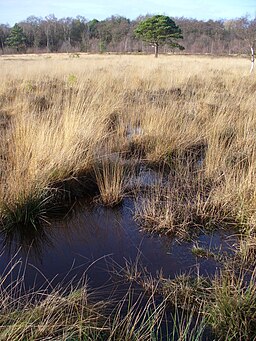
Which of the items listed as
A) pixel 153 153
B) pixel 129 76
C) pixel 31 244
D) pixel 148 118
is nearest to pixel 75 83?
pixel 129 76

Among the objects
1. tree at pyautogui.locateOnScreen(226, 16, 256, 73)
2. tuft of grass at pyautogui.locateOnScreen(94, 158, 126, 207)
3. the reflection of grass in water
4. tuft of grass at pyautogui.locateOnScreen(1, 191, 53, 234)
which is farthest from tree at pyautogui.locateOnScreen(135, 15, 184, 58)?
the reflection of grass in water


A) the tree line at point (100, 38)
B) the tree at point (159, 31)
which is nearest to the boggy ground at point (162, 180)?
the tree at point (159, 31)

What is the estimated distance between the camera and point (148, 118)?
5.10m

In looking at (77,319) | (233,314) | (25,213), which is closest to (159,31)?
(25,213)

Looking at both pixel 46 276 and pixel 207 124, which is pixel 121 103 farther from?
pixel 46 276

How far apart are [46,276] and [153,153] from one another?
245 centimetres

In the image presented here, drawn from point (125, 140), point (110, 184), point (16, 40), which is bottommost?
point (110, 184)

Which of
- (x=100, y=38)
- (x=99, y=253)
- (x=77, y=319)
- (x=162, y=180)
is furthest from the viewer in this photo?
(x=100, y=38)

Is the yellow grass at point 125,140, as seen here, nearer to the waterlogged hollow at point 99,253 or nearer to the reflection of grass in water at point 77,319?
the waterlogged hollow at point 99,253

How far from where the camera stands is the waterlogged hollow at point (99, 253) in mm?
2215

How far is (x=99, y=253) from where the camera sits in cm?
248

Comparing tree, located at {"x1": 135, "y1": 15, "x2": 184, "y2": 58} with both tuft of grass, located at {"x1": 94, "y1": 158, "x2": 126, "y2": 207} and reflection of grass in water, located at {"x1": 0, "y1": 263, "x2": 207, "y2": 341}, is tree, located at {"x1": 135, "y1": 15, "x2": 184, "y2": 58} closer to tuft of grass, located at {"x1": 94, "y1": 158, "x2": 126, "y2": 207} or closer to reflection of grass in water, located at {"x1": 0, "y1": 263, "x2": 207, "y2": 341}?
tuft of grass, located at {"x1": 94, "y1": 158, "x2": 126, "y2": 207}

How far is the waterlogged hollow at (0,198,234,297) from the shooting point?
2215 mm

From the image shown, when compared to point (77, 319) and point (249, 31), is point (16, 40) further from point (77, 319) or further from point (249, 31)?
point (77, 319)
